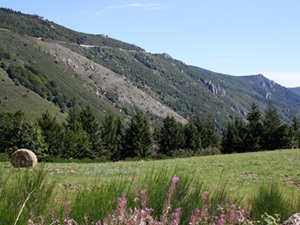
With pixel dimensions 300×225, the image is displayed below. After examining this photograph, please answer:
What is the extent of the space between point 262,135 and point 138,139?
25153 millimetres

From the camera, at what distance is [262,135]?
231ft

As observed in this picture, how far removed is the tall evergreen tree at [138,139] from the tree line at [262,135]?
16191mm

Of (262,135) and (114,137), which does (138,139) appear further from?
(262,135)

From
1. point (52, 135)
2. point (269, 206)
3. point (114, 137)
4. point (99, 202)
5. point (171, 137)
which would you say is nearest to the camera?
point (99, 202)

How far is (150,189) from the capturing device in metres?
5.05

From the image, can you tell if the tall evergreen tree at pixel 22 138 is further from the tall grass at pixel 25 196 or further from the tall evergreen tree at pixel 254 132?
the tall evergreen tree at pixel 254 132

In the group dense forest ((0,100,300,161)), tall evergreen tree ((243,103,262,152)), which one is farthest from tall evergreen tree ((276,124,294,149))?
tall evergreen tree ((243,103,262,152))

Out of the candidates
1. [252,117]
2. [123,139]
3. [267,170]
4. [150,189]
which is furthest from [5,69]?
[150,189]

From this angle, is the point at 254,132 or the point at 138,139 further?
the point at 254,132

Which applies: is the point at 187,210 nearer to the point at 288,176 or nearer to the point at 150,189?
the point at 150,189

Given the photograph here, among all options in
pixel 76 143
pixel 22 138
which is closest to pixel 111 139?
pixel 76 143

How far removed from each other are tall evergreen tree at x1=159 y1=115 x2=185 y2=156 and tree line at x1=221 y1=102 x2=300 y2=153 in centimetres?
938

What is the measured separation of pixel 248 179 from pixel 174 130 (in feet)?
179

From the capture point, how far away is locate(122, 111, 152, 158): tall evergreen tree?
6869 cm
